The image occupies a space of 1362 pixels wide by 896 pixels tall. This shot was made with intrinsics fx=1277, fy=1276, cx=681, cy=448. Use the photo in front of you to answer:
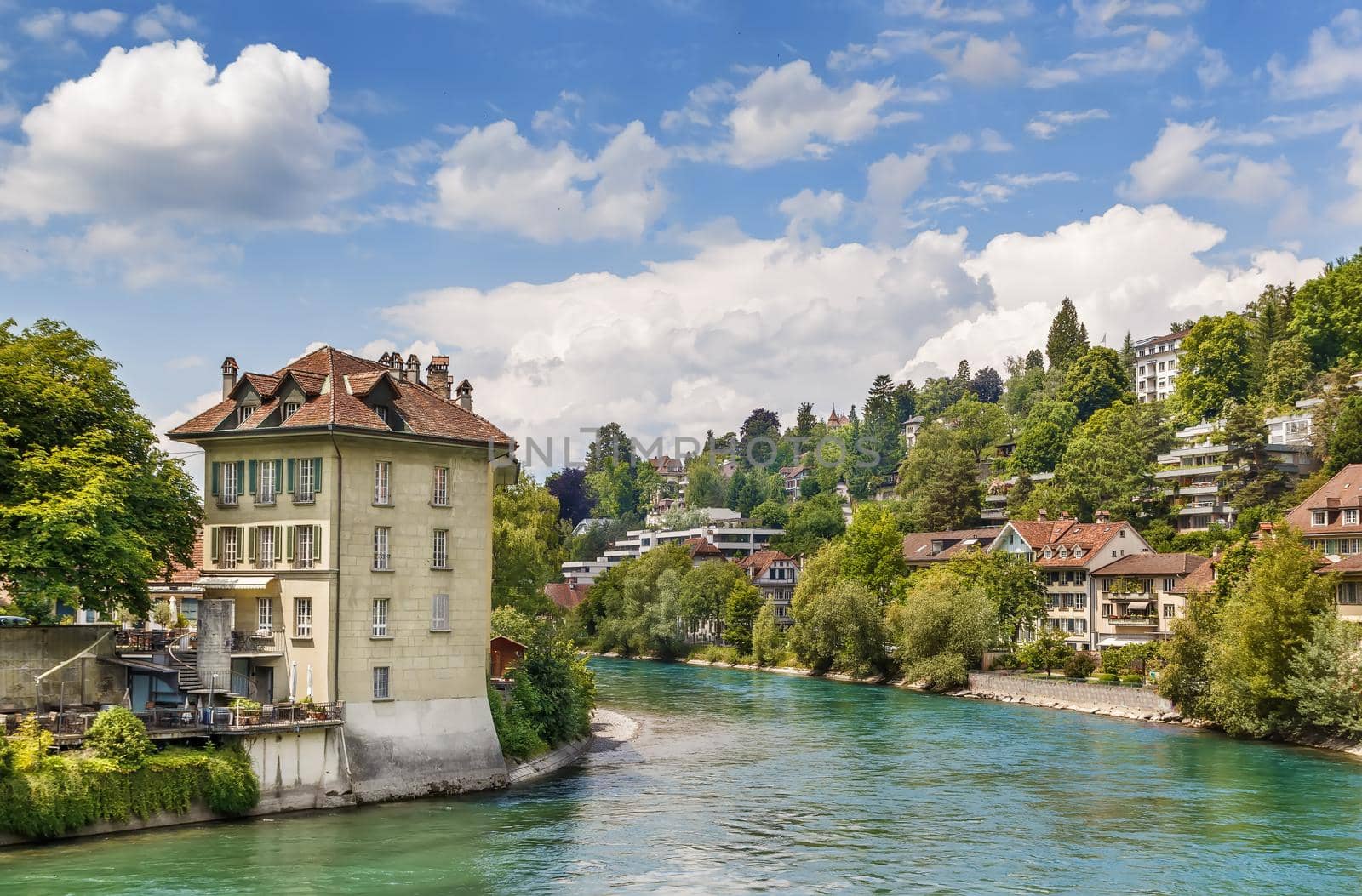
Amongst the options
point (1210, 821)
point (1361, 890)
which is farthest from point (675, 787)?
point (1361, 890)

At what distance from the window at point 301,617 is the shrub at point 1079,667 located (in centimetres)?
5222

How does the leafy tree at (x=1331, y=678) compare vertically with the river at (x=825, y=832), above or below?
above

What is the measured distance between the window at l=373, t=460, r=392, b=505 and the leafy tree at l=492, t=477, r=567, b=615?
79.9ft

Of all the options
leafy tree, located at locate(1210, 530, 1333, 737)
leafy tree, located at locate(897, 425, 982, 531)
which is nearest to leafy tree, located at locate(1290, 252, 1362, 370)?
leafy tree, located at locate(897, 425, 982, 531)

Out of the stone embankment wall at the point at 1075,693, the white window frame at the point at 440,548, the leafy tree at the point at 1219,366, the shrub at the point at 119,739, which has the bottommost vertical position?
the stone embankment wall at the point at 1075,693

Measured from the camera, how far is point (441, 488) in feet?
143

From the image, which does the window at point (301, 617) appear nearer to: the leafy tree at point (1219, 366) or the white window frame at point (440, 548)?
the white window frame at point (440, 548)

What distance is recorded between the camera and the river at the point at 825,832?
3056 cm

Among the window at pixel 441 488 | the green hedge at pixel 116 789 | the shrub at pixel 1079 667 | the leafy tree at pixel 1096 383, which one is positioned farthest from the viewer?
the leafy tree at pixel 1096 383

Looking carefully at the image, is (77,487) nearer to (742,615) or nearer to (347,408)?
(347,408)

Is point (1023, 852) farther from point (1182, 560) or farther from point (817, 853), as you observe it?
point (1182, 560)

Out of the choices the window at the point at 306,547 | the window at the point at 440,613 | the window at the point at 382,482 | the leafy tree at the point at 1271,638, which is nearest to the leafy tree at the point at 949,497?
the leafy tree at the point at 1271,638

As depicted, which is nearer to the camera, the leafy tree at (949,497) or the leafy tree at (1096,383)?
the leafy tree at (949,497)

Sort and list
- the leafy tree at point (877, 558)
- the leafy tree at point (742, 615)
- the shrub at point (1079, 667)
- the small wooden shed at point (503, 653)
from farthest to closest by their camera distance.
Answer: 1. the leafy tree at point (742, 615)
2. the leafy tree at point (877, 558)
3. the shrub at point (1079, 667)
4. the small wooden shed at point (503, 653)
